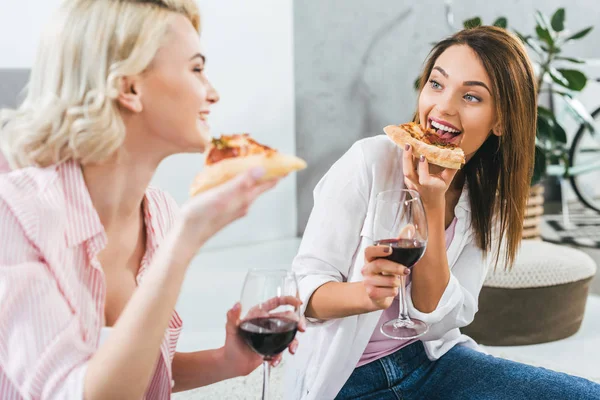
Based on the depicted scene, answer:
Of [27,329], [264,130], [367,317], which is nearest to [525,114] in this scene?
[367,317]

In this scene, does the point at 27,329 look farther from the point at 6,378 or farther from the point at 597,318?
the point at 597,318

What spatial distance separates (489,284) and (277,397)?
103 cm

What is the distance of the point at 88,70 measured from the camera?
3.26 ft

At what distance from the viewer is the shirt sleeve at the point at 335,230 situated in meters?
1.57

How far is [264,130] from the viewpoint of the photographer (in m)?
4.67

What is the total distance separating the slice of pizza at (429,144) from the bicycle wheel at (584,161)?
3430 mm

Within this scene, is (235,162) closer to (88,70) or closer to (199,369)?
(88,70)

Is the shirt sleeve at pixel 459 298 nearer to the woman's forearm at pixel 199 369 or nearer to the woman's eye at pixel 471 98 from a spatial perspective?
the woman's eye at pixel 471 98

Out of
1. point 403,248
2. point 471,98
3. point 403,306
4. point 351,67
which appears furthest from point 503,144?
point 351,67

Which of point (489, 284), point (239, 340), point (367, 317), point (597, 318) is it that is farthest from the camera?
point (597, 318)

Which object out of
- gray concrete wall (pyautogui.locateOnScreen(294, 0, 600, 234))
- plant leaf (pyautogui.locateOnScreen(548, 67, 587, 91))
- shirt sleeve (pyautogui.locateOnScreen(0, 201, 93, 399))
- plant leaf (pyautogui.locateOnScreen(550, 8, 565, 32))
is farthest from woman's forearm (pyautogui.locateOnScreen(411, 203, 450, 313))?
gray concrete wall (pyautogui.locateOnScreen(294, 0, 600, 234))

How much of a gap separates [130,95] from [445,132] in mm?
964

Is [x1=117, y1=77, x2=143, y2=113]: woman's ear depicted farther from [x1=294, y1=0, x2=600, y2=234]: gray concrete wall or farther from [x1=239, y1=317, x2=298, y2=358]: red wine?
[x1=294, y1=0, x2=600, y2=234]: gray concrete wall

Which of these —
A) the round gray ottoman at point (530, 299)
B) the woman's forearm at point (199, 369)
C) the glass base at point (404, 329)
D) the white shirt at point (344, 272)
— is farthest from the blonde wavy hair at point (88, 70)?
the round gray ottoman at point (530, 299)
